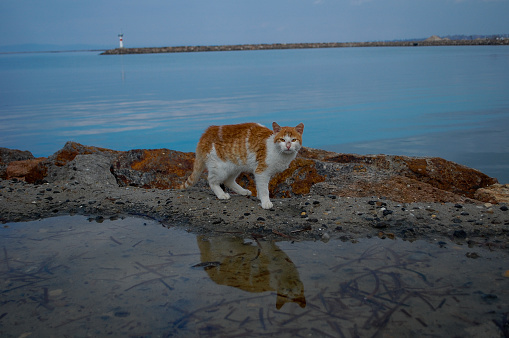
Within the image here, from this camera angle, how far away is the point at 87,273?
386 centimetres

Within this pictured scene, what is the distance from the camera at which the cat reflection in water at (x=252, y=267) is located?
3.52 m

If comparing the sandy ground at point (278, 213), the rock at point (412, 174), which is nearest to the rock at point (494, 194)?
the rock at point (412, 174)

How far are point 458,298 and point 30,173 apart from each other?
709 cm

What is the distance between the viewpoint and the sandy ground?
15.0 feet

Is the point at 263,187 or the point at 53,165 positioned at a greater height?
the point at 263,187

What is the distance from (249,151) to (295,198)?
954 millimetres

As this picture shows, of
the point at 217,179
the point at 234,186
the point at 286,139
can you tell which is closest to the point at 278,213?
the point at 286,139

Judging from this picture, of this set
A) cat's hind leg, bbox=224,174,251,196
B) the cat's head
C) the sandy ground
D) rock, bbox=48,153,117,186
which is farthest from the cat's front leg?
rock, bbox=48,153,117,186

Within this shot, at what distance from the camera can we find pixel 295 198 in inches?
230

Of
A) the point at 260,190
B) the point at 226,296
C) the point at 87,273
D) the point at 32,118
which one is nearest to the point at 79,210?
the point at 87,273

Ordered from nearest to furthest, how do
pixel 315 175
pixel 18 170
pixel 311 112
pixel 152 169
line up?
pixel 315 175 → pixel 152 169 → pixel 18 170 → pixel 311 112

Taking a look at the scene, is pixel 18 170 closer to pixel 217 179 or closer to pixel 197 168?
pixel 197 168

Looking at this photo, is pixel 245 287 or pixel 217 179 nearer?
pixel 245 287

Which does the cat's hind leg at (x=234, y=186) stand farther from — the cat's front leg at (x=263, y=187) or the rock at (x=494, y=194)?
the rock at (x=494, y=194)
